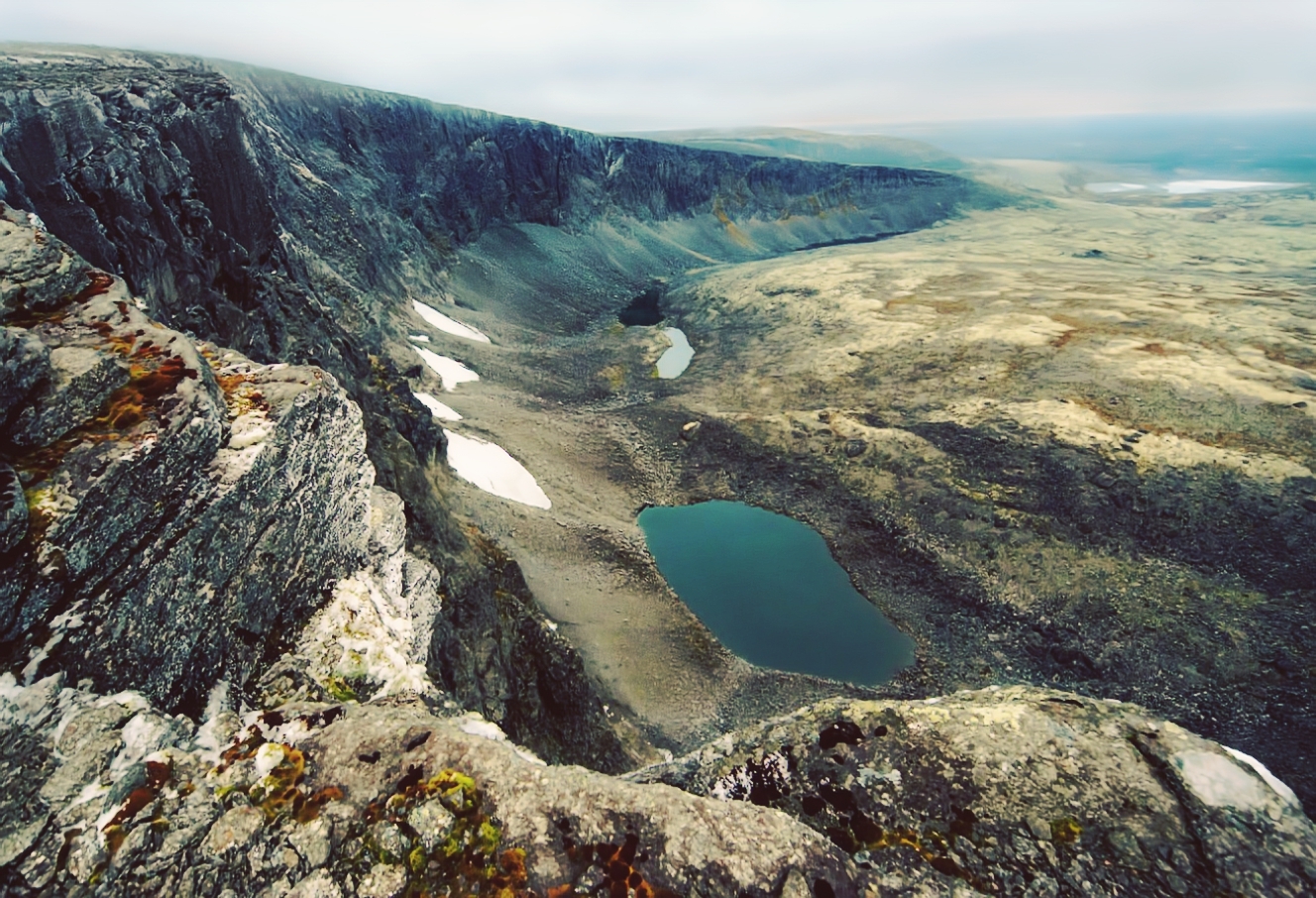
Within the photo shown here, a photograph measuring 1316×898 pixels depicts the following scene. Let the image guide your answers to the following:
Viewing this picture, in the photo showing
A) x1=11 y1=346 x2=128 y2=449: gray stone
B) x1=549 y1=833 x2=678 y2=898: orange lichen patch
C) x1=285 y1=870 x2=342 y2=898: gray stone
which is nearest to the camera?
x1=285 y1=870 x2=342 y2=898: gray stone

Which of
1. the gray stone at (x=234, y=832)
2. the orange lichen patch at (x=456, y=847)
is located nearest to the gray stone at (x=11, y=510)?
the gray stone at (x=234, y=832)

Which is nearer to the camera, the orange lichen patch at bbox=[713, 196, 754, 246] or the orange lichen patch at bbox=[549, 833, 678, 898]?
the orange lichen patch at bbox=[549, 833, 678, 898]

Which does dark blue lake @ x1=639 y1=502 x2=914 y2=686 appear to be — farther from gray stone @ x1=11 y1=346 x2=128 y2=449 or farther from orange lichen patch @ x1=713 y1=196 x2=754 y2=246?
orange lichen patch @ x1=713 y1=196 x2=754 y2=246

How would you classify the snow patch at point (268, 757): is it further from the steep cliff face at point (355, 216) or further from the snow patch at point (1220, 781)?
the snow patch at point (1220, 781)

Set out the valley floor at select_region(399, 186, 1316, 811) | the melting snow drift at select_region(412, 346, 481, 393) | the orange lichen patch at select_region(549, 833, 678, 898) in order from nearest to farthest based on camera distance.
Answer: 1. the orange lichen patch at select_region(549, 833, 678, 898)
2. the valley floor at select_region(399, 186, 1316, 811)
3. the melting snow drift at select_region(412, 346, 481, 393)

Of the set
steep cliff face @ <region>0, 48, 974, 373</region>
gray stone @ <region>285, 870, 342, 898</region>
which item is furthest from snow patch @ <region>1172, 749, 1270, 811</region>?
steep cliff face @ <region>0, 48, 974, 373</region>

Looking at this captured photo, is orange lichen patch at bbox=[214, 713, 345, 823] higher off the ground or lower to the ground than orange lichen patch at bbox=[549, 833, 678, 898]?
higher

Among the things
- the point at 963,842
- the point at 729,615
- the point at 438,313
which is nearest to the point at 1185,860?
the point at 963,842

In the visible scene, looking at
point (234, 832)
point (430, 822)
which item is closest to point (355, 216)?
point (234, 832)
